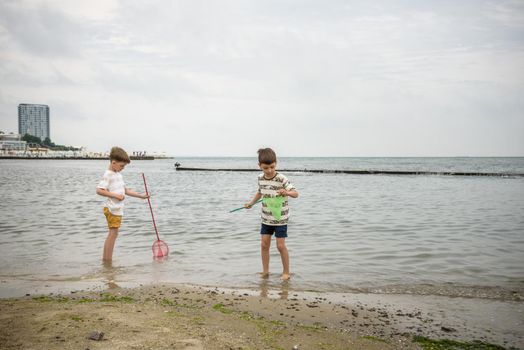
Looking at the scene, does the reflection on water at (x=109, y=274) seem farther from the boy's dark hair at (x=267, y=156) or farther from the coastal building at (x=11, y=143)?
the coastal building at (x=11, y=143)

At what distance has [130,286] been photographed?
5.82m

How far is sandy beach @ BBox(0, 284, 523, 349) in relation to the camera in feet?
11.8

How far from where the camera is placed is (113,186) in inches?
272

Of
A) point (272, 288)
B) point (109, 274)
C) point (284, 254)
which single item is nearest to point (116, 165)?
point (109, 274)

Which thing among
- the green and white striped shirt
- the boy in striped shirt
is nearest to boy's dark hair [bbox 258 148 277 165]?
the boy in striped shirt

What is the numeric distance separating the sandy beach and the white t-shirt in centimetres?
180

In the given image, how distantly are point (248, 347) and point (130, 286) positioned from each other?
288 cm

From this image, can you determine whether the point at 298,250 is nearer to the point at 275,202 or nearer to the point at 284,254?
the point at 284,254

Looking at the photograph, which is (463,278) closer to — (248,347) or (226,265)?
(226,265)

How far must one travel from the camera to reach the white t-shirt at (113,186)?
6844 millimetres

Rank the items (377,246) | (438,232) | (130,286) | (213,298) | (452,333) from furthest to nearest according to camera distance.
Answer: (438,232)
(377,246)
(130,286)
(213,298)
(452,333)

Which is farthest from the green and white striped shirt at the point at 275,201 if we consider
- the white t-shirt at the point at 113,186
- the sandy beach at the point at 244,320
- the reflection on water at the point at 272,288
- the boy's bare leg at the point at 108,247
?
the boy's bare leg at the point at 108,247

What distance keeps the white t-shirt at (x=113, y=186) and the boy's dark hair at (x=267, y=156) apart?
7.85 feet

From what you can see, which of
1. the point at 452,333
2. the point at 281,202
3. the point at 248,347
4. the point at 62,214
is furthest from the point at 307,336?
Result: the point at 62,214
